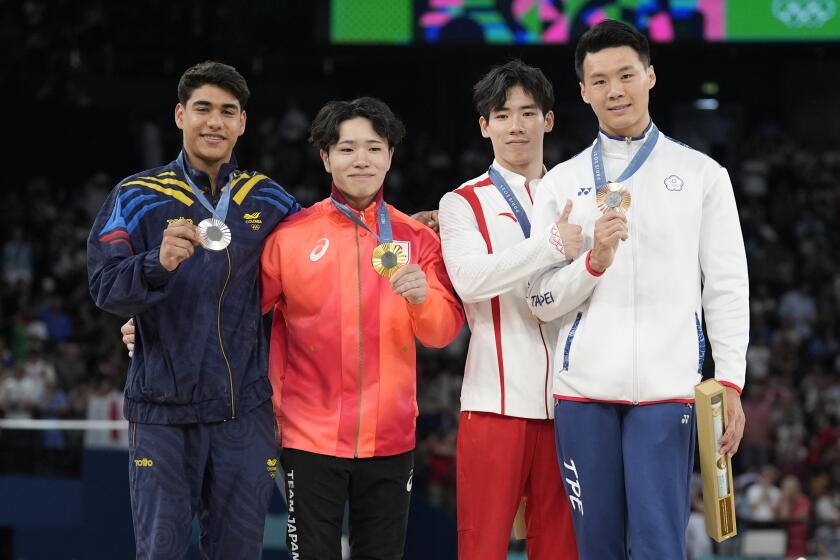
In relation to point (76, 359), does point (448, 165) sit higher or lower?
higher

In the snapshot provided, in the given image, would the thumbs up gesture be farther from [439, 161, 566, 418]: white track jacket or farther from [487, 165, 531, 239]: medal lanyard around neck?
[487, 165, 531, 239]: medal lanyard around neck

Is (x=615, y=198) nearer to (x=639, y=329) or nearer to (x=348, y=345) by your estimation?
(x=639, y=329)

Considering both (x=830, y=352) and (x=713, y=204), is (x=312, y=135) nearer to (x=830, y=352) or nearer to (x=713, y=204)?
(x=713, y=204)

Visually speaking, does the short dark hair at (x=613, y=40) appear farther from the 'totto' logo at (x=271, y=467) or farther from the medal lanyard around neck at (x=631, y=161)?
the 'totto' logo at (x=271, y=467)

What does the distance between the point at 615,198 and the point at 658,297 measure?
0.34 m

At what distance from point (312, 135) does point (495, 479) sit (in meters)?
1.31

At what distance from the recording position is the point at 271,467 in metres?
3.90

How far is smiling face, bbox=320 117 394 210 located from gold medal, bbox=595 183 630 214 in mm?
793

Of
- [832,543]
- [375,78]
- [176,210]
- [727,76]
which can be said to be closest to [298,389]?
[176,210]

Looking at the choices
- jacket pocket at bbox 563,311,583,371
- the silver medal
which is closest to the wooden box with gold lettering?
jacket pocket at bbox 563,311,583,371

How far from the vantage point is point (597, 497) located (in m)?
3.67

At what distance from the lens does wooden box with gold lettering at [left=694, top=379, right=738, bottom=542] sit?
140 inches

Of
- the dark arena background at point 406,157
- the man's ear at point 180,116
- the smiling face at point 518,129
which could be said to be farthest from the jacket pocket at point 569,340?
the dark arena background at point 406,157

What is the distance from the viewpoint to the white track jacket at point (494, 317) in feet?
13.1
